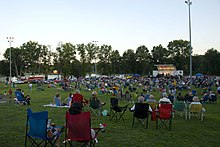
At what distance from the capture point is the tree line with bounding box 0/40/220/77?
74.5 meters

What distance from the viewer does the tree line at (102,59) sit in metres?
74.5

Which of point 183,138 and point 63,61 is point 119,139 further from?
point 63,61

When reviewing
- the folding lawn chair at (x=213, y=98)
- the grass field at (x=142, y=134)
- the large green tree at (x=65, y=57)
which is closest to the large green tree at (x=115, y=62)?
the large green tree at (x=65, y=57)

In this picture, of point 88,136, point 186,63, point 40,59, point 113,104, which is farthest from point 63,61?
point 88,136

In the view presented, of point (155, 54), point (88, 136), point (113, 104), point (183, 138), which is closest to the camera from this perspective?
point (88, 136)

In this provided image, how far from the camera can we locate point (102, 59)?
85.9 metres

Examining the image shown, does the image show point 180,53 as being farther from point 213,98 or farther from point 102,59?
point 213,98

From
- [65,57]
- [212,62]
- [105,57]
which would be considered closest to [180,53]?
[212,62]

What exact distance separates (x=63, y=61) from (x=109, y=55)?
20460 millimetres

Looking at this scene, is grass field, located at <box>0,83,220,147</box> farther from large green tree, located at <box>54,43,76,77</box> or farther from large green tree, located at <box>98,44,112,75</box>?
large green tree, located at <box>98,44,112,75</box>

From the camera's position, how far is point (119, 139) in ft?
→ 22.1

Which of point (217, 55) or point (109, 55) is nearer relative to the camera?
point (217, 55)

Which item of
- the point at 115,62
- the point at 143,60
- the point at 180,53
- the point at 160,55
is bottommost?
the point at 115,62

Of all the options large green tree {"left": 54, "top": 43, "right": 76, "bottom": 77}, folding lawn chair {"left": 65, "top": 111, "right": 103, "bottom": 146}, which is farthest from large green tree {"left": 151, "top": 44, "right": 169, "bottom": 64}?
folding lawn chair {"left": 65, "top": 111, "right": 103, "bottom": 146}
